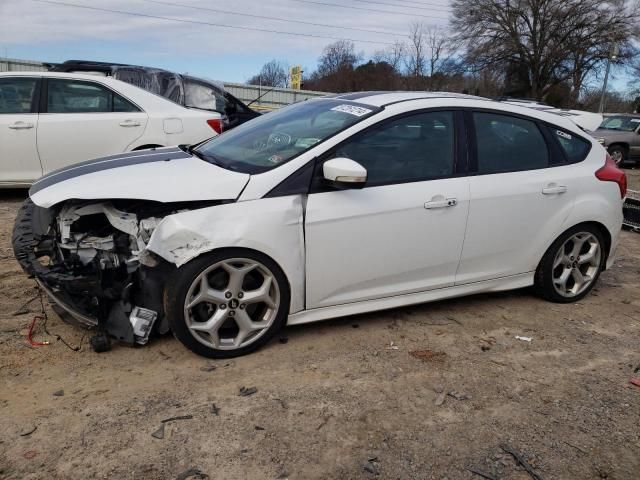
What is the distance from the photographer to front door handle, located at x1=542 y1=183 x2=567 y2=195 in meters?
4.02

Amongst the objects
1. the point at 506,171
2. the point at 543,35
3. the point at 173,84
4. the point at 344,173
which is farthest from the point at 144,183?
the point at 543,35

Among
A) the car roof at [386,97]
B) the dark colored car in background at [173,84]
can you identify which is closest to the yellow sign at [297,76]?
the dark colored car in background at [173,84]

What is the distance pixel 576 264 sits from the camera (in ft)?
14.3

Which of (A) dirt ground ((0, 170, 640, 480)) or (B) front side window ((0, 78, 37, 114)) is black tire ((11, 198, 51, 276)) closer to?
(A) dirt ground ((0, 170, 640, 480))

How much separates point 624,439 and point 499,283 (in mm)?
1567

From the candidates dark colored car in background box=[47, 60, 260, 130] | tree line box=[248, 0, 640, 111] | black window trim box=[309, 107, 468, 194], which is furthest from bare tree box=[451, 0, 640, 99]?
black window trim box=[309, 107, 468, 194]

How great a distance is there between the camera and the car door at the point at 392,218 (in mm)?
3324

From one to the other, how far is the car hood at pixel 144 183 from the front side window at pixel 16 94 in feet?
11.8

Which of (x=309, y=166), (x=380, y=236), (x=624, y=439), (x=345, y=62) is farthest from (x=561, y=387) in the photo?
(x=345, y=62)

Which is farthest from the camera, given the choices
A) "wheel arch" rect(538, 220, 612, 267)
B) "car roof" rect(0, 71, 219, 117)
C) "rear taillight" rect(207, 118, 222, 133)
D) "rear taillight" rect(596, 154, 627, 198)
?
"rear taillight" rect(207, 118, 222, 133)

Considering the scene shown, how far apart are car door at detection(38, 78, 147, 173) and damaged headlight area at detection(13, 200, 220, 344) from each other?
356cm

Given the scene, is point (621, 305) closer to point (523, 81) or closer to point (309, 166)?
point (309, 166)

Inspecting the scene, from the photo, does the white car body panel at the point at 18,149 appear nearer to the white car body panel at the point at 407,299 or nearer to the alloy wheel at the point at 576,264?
the white car body panel at the point at 407,299

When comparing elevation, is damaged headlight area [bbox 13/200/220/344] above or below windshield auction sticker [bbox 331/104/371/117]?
below
